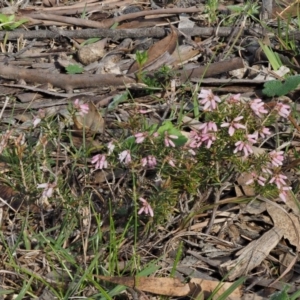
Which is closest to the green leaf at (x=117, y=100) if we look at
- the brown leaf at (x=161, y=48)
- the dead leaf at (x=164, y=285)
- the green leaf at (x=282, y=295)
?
the brown leaf at (x=161, y=48)

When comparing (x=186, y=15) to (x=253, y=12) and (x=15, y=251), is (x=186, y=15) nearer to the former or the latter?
(x=253, y=12)

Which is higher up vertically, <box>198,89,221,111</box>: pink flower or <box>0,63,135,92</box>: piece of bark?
<box>198,89,221,111</box>: pink flower

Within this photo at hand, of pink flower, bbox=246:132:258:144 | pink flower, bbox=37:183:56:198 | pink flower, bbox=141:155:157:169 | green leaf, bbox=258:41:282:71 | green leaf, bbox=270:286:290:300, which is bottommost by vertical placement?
green leaf, bbox=270:286:290:300

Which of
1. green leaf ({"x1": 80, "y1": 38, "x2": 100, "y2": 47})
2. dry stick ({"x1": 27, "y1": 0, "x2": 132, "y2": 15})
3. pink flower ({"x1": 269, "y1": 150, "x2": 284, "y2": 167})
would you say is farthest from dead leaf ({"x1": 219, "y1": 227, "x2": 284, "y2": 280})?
dry stick ({"x1": 27, "y1": 0, "x2": 132, "y2": 15})

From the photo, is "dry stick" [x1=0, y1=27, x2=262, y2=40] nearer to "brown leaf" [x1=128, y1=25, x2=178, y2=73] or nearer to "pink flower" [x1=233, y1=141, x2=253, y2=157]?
"brown leaf" [x1=128, y1=25, x2=178, y2=73]

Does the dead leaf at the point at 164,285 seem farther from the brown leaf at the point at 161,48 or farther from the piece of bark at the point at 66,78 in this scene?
the brown leaf at the point at 161,48

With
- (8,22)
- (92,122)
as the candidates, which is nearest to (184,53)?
(92,122)

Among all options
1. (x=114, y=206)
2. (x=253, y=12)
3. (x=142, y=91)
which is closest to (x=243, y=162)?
(x=114, y=206)
